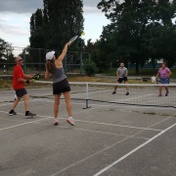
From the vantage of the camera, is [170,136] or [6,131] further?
[6,131]

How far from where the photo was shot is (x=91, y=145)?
6156 mm

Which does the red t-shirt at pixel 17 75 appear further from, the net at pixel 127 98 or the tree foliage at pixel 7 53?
the tree foliage at pixel 7 53

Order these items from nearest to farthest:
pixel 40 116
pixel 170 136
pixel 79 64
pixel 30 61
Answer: pixel 170 136, pixel 40 116, pixel 30 61, pixel 79 64

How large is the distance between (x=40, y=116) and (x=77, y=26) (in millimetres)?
53269

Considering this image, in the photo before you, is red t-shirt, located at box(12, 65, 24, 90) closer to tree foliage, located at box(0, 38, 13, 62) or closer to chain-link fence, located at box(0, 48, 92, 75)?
chain-link fence, located at box(0, 48, 92, 75)

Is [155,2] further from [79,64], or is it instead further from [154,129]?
[154,129]

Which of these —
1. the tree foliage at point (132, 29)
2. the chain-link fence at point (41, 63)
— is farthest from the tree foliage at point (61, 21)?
the chain-link fence at point (41, 63)

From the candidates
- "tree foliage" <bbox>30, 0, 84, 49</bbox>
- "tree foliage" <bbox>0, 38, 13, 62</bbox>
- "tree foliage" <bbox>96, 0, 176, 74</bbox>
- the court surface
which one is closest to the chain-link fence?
"tree foliage" <bbox>0, 38, 13, 62</bbox>

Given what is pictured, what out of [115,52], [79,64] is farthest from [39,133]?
[115,52]

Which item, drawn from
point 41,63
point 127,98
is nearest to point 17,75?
point 127,98

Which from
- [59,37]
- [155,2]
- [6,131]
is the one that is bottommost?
[6,131]

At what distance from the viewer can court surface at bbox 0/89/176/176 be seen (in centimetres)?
482

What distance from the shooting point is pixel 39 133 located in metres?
7.26

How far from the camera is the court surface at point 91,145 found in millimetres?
4820
